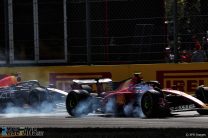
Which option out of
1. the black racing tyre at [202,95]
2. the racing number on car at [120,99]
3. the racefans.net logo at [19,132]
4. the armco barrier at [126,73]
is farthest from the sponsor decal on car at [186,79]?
the racefans.net logo at [19,132]

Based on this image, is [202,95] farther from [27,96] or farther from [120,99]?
[27,96]

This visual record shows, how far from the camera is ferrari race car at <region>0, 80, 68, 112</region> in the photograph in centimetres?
1288

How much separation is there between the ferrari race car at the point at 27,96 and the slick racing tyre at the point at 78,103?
49.9 inches

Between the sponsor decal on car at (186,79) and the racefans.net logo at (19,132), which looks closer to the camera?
the racefans.net logo at (19,132)

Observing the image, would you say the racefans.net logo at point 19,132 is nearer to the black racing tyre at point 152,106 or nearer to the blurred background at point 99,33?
the black racing tyre at point 152,106

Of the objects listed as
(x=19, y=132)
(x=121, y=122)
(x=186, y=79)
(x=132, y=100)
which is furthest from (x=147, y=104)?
(x=186, y=79)

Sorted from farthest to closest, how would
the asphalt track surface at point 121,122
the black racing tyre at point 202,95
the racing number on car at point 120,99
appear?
the racing number on car at point 120,99
the black racing tyre at point 202,95
the asphalt track surface at point 121,122

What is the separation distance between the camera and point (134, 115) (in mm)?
10961

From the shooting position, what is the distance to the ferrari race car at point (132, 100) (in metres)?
10.4

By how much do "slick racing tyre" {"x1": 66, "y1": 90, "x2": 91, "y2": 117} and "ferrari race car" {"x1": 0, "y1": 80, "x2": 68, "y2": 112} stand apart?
1.27m

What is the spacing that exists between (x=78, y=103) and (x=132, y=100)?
3.87 ft

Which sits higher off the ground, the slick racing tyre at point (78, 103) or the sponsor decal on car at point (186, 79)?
the sponsor decal on car at point (186, 79)

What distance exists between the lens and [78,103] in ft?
38.0

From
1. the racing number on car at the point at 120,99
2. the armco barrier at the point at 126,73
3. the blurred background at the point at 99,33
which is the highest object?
the blurred background at the point at 99,33
